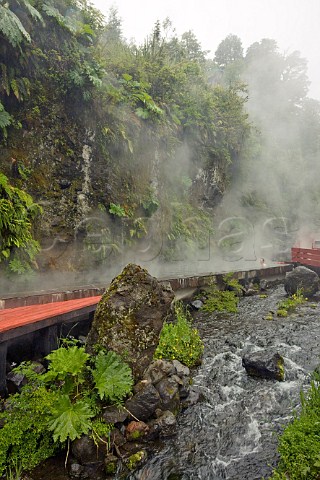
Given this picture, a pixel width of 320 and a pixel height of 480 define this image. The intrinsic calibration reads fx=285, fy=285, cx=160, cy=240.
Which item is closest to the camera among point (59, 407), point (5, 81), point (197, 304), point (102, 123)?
→ point (59, 407)

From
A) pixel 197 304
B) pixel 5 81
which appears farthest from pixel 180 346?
pixel 5 81

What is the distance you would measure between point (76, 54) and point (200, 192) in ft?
45.2

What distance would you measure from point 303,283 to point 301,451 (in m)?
14.1

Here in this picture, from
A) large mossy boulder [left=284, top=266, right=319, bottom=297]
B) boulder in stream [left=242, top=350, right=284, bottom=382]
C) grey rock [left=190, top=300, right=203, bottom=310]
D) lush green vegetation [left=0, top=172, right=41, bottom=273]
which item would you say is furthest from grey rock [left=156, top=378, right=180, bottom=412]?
large mossy boulder [left=284, top=266, right=319, bottom=297]

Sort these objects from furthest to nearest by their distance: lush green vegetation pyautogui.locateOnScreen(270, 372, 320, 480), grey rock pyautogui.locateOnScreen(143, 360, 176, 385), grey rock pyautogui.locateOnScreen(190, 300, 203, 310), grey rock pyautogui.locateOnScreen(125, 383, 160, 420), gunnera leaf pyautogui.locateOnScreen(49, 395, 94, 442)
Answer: grey rock pyautogui.locateOnScreen(190, 300, 203, 310)
grey rock pyautogui.locateOnScreen(143, 360, 176, 385)
grey rock pyautogui.locateOnScreen(125, 383, 160, 420)
gunnera leaf pyautogui.locateOnScreen(49, 395, 94, 442)
lush green vegetation pyautogui.locateOnScreen(270, 372, 320, 480)

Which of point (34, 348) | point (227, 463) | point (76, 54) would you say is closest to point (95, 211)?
point (76, 54)

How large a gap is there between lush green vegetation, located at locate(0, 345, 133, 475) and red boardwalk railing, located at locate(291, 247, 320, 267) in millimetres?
20029

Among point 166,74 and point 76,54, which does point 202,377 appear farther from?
point 166,74

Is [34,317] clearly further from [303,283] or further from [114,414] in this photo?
[303,283]

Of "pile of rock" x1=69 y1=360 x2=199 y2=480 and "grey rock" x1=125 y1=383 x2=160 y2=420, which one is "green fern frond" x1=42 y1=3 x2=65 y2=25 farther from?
"grey rock" x1=125 y1=383 x2=160 y2=420

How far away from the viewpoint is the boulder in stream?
7531 mm

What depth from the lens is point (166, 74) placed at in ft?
60.4

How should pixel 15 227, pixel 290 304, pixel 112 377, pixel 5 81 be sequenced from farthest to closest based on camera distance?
pixel 290 304
pixel 5 81
pixel 15 227
pixel 112 377

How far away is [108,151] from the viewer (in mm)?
15125
